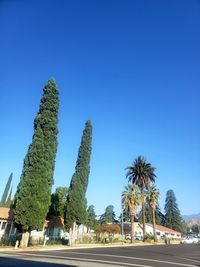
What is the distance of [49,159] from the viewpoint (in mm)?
32906

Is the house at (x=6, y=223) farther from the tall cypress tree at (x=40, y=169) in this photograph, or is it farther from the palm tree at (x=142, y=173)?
the palm tree at (x=142, y=173)

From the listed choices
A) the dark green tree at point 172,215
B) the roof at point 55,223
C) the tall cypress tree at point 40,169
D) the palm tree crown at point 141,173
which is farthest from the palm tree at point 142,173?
the dark green tree at point 172,215

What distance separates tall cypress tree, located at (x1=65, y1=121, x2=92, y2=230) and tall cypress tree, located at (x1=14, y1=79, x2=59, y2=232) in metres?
7.76

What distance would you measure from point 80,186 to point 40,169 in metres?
9.92

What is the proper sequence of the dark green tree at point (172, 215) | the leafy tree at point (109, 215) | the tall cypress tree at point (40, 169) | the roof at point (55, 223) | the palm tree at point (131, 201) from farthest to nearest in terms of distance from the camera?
the leafy tree at point (109, 215) → the dark green tree at point (172, 215) → the palm tree at point (131, 201) → the roof at point (55, 223) → the tall cypress tree at point (40, 169)

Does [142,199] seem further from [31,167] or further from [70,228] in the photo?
[31,167]

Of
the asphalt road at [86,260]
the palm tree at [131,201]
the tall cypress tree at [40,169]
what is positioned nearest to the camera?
the asphalt road at [86,260]

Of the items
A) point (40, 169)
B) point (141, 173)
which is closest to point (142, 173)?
point (141, 173)

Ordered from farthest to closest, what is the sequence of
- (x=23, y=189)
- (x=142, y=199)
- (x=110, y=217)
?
1. (x=110, y=217)
2. (x=142, y=199)
3. (x=23, y=189)

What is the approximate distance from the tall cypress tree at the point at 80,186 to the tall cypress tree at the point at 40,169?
25.5 feet

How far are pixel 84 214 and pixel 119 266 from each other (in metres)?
25.1

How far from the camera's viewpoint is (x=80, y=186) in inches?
1602

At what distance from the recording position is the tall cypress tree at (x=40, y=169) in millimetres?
30147

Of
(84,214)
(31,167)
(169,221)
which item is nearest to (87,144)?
(84,214)
